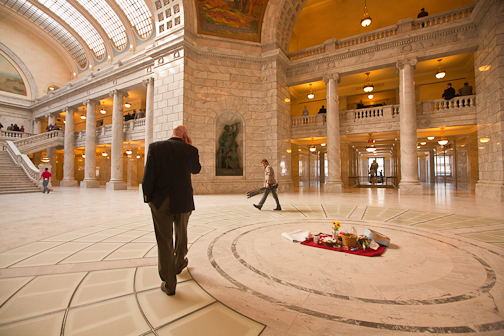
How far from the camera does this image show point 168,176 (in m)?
2.55

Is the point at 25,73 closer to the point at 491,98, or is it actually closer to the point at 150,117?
the point at 150,117

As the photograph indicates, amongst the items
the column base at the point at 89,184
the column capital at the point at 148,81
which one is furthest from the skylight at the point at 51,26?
the column base at the point at 89,184

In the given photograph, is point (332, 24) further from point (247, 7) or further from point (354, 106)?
point (247, 7)

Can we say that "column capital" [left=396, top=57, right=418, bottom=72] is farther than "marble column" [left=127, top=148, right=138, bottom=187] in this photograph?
No

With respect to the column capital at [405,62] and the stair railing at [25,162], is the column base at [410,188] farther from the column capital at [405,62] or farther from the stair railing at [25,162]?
the stair railing at [25,162]

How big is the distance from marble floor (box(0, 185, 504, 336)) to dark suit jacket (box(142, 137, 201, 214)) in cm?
93

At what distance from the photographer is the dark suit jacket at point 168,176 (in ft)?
8.16

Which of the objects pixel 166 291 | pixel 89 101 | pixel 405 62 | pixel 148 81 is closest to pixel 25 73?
pixel 89 101

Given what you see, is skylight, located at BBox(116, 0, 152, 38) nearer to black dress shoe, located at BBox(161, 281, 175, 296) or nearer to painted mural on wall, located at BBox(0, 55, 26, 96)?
painted mural on wall, located at BBox(0, 55, 26, 96)

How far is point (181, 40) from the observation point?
1372 cm

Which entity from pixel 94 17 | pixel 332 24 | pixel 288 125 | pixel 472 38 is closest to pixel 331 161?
pixel 288 125

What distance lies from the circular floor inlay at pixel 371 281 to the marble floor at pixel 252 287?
0.04 feet

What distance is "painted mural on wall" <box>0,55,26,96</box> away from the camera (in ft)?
81.7

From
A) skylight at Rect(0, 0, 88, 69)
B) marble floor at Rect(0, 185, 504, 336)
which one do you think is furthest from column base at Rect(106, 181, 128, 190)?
skylight at Rect(0, 0, 88, 69)
